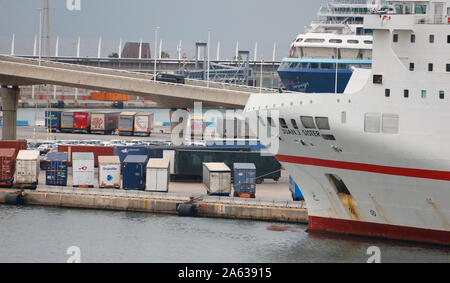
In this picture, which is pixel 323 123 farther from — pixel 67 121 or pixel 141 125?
pixel 67 121

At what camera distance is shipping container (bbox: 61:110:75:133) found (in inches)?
4122

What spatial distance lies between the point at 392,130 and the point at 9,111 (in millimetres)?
52555

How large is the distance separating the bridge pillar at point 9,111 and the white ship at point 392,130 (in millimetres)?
46390

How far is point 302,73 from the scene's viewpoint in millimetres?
94312

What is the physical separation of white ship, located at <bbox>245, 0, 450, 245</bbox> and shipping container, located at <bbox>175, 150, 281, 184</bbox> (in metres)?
17.5

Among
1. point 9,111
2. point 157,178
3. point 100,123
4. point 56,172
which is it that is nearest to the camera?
point 157,178

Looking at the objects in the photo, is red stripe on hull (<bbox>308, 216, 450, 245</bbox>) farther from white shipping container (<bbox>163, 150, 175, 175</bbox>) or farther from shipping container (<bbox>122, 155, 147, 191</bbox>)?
white shipping container (<bbox>163, 150, 175, 175</bbox>)

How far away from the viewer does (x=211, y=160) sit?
61469 millimetres

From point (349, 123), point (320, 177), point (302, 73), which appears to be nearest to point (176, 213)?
point (320, 177)

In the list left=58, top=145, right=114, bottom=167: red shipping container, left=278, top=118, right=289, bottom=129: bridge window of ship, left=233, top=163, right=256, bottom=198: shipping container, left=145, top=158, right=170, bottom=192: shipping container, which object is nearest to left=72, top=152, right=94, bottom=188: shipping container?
left=145, top=158, right=170, bottom=192: shipping container

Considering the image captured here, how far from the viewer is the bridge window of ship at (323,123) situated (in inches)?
1641

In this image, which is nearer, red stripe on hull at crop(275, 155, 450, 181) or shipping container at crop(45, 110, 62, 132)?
red stripe on hull at crop(275, 155, 450, 181)

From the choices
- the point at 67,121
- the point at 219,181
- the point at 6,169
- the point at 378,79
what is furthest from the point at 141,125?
the point at 378,79
